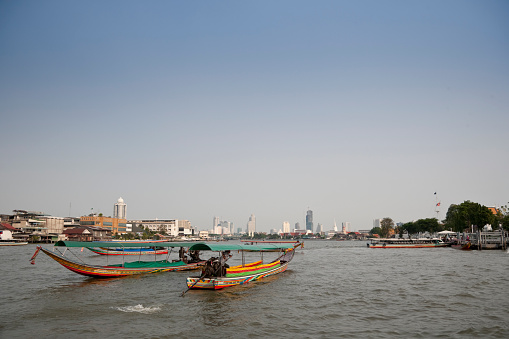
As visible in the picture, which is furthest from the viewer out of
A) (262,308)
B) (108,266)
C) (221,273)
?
(108,266)

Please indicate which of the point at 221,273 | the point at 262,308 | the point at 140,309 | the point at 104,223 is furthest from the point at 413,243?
the point at 104,223

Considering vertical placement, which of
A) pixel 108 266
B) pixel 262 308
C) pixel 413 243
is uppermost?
pixel 108 266

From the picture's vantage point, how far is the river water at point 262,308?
13438 mm

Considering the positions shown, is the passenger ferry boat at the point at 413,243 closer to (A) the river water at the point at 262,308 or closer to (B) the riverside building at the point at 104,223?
(A) the river water at the point at 262,308

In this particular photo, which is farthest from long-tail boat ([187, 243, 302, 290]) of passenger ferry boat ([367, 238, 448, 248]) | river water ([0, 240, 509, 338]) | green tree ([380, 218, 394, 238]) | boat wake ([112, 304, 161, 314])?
green tree ([380, 218, 394, 238])

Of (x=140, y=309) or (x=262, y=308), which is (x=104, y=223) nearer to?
(x=140, y=309)

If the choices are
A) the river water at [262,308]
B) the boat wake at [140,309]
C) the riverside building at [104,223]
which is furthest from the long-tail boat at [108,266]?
the riverside building at [104,223]

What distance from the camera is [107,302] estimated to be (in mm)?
18359

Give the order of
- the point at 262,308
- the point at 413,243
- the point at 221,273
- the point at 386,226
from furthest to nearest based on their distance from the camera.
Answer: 1. the point at 386,226
2. the point at 413,243
3. the point at 221,273
4. the point at 262,308

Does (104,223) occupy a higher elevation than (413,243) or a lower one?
higher

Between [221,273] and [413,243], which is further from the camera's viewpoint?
[413,243]

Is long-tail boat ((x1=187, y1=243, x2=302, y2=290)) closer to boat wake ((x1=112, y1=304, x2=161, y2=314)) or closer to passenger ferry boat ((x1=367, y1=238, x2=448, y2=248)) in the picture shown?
boat wake ((x1=112, y1=304, x2=161, y2=314))

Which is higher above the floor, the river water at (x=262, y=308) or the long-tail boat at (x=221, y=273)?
the long-tail boat at (x=221, y=273)

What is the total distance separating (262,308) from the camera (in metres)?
17.1
